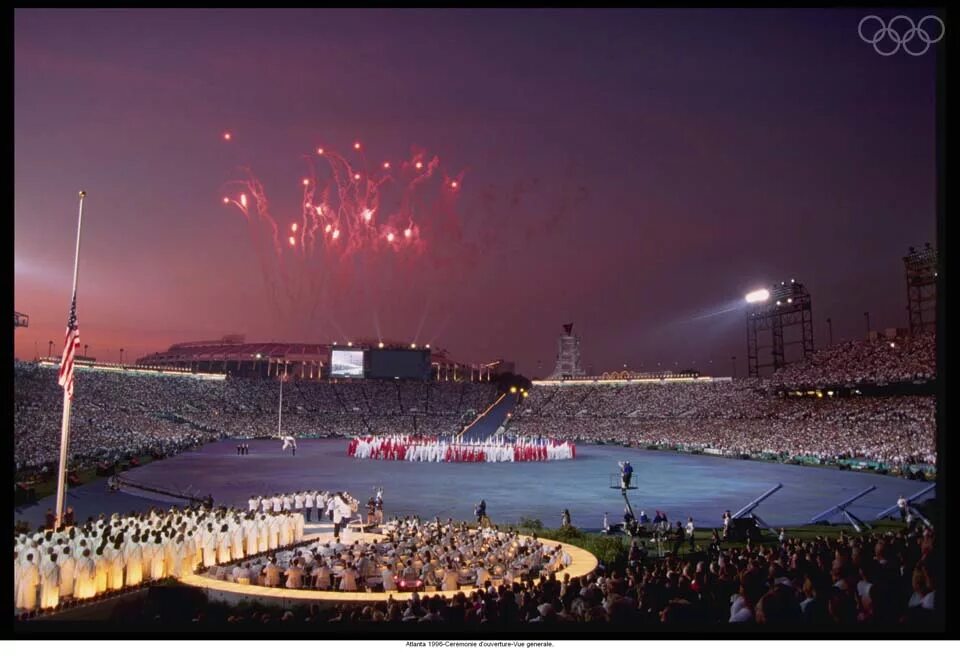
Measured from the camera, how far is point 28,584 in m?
10.6

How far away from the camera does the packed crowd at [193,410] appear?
118 ft

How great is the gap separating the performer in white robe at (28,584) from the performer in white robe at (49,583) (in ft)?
0.29

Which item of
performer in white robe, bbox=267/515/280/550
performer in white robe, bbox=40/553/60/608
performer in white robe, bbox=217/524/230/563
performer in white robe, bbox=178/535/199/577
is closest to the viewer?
performer in white robe, bbox=40/553/60/608

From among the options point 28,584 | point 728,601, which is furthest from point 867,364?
point 28,584

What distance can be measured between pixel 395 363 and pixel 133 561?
216 feet

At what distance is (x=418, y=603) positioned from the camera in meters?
8.84

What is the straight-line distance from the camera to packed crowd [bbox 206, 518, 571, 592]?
11.9m

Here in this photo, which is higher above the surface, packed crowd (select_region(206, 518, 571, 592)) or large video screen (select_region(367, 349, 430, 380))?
large video screen (select_region(367, 349, 430, 380))

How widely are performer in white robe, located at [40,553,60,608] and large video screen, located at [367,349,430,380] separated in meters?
66.6

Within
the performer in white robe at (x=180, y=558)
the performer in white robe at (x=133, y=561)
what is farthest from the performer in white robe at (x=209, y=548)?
the performer in white robe at (x=133, y=561)

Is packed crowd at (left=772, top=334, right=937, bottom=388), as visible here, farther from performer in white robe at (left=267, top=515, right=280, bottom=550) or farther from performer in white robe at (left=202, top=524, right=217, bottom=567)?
performer in white robe at (left=202, top=524, right=217, bottom=567)

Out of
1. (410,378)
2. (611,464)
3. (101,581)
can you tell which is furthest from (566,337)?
(101,581)

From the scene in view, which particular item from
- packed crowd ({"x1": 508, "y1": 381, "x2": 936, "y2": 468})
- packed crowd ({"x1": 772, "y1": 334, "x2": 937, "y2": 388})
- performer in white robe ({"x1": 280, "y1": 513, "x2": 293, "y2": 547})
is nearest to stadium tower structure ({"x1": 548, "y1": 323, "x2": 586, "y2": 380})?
packed crowd ({"x1": 508, "y1": 381, "x2": 936, "y2": 468})

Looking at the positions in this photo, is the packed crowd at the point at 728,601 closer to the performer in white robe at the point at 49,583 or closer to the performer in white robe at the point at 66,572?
the performer in white robe at the point at 49,583
